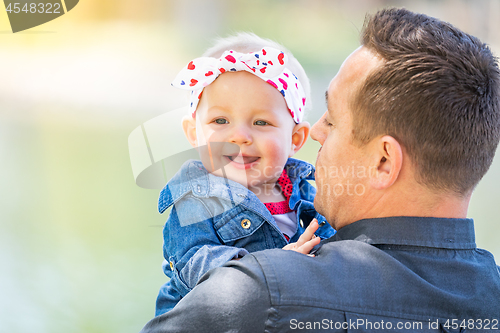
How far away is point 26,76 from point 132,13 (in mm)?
1133

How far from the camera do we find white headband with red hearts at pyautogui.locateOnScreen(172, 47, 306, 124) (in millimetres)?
1798

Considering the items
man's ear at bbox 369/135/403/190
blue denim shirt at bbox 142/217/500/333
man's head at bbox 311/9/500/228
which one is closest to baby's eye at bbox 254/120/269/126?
man's head at bbox 311/9/500/228

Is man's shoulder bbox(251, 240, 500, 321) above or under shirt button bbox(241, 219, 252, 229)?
above

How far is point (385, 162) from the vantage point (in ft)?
4.15

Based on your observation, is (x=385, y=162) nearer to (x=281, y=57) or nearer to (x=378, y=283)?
(x=378, y=283)

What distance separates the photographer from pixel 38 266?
143 inches

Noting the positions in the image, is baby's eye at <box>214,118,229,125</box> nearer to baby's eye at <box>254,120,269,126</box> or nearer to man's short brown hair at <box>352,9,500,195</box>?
baby's eye at <box>254,120,269,126</box>

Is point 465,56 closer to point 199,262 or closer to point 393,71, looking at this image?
point 393,71

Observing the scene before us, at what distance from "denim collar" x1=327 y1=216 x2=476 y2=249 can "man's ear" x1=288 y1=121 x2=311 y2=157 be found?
0.81m

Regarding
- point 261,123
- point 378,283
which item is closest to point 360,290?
point 378,283

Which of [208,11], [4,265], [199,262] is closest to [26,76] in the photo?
Answer: [4,265]

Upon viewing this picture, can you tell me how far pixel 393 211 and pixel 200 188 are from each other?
28.8 inches

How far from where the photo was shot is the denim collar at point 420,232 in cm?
119

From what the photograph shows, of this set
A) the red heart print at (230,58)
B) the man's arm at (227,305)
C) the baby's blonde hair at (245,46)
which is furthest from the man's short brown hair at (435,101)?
the baby's blonde hair at (245,46)
